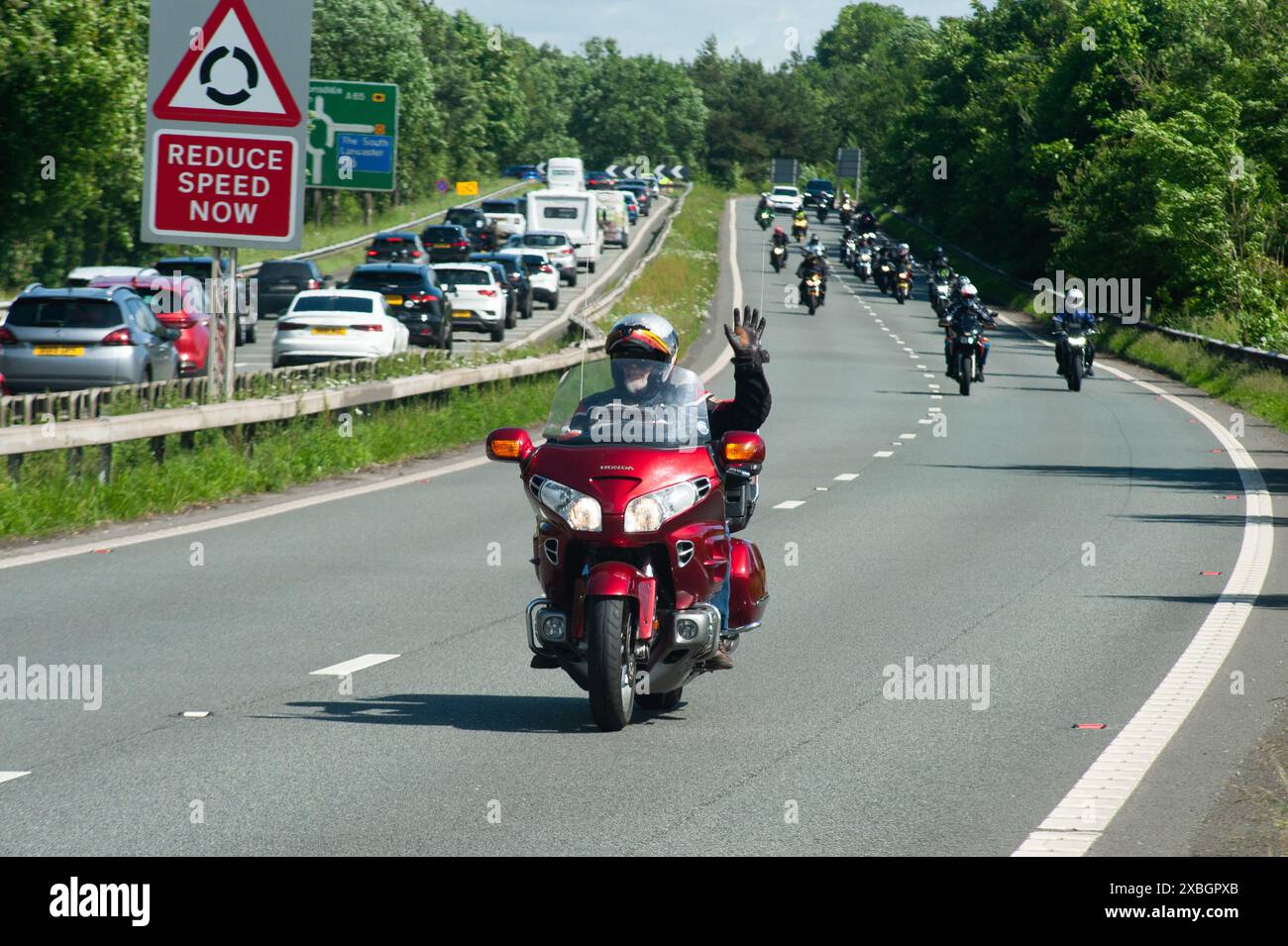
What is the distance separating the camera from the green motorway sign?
153 feet

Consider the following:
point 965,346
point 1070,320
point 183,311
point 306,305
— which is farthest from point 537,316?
point 183,311

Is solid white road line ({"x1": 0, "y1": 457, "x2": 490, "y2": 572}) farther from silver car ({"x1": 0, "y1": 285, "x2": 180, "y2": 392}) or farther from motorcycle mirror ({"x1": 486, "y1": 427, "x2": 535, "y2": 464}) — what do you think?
silver car ({"x1": 0, "y1": 285, "x2": 180, "y2": 392})

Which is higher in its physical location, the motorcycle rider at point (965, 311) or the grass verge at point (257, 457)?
the motorcycle rider at point (965, 311)

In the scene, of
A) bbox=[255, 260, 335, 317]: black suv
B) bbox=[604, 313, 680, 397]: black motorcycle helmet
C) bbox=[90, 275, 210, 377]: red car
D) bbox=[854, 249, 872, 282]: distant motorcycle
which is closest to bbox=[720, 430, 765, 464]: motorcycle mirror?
bbox=[604, 313, 680, 397]: black motorcycle helmet

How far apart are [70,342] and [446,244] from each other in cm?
4598

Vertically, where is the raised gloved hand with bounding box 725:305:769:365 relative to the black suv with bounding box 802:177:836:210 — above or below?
below

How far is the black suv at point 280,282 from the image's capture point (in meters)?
49.3

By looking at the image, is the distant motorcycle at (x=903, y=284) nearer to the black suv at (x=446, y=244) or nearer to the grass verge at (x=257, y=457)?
the black suv at (x=446, y=244)

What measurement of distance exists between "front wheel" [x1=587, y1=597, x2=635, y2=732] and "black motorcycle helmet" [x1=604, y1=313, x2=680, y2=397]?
3.65ft

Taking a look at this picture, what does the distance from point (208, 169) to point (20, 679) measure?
35.0 ft

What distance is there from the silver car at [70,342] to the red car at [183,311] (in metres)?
3.32

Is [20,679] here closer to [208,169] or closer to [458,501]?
[458,501]

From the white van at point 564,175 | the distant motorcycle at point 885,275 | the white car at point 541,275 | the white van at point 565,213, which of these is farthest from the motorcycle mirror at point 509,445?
the white van at point 564,175

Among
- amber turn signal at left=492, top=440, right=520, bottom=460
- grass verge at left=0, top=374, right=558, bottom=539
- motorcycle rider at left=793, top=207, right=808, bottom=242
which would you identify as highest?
motorcycle rider at left=793, top=207, right=808, bottom=242
